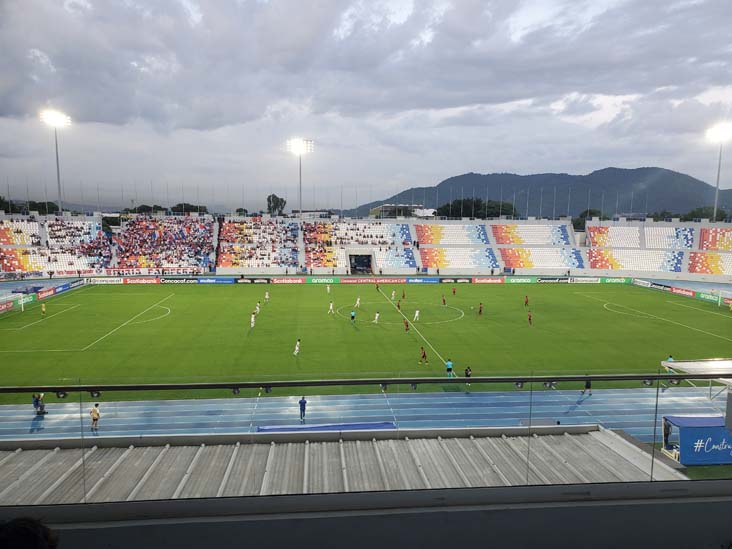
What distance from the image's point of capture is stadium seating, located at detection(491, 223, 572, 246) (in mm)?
58625

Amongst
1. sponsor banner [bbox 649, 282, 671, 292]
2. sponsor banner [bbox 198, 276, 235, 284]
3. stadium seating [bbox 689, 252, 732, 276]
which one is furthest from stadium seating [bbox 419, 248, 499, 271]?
sponsor banner [bbox 198, 276, 235, 284]

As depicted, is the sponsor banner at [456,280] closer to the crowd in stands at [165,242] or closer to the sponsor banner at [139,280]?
the crowd in stands at [165,242]

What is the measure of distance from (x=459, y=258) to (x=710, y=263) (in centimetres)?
2670

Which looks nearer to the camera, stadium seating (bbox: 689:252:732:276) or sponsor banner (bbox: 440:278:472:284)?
sponsor banner (bbox: 440:278:472:284)

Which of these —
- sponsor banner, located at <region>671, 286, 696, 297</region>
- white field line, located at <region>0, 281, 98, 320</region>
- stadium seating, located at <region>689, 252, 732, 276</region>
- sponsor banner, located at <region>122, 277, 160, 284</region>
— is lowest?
white field line, located at <region>0, 281, 98, 320</region>

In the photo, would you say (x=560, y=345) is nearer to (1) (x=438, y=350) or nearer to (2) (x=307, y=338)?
(1) (x=438, y=350)

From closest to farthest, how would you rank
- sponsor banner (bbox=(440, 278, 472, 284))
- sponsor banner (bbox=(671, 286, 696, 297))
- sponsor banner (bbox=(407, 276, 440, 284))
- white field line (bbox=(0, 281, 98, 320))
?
white field line (bbox=(0, 281, 98, 320)) → sponsor banner (bbox=(671, 286, 696, 297)) → sponsor banner (bbox=(407, 276, 440, 284)) → sponsor banner (bbox=(440, 278, 472, 284))

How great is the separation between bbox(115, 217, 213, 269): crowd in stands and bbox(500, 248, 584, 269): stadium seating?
35001mm

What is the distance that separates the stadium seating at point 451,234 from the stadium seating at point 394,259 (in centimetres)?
347

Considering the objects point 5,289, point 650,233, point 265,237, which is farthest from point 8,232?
point 650,233

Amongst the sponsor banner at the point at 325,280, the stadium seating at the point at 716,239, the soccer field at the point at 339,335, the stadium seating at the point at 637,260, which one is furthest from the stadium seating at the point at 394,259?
the stadium seating at the point at 716,239

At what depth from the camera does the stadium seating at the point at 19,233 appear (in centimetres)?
4855

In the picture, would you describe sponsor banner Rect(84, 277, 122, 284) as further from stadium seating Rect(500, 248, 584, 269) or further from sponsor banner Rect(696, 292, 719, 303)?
sponsor banner Rect(696, 292, 719, 303)

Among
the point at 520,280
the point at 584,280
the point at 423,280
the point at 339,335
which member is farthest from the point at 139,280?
the point at 584,280
